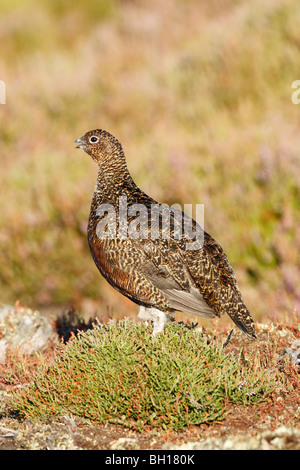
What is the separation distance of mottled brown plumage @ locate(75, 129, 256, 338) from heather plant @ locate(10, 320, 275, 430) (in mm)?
292

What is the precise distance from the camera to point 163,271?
494 cm

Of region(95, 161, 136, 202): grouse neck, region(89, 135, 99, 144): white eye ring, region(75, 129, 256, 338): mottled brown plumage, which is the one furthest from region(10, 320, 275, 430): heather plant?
→ region(89, 135, 99, 144): white eye ring

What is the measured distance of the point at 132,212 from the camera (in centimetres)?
512

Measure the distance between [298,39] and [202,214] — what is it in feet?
24.8

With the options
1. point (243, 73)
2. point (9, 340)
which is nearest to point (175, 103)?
point (243, 73)

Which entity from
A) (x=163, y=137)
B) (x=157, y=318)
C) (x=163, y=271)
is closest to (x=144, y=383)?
(x=157, y=318)

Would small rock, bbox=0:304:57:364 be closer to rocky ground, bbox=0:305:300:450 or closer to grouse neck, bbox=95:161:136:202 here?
rocky ground, bbox=0:305:300:450

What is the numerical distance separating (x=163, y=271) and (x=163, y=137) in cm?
886

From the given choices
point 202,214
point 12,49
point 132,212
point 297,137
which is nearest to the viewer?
point 132,212

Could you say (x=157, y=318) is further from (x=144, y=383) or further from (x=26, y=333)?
(x=26, y=333)

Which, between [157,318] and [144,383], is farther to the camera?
[157,318]

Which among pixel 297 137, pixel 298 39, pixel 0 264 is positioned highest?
pixel 298 39

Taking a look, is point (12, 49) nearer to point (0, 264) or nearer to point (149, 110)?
point (149, 110)
